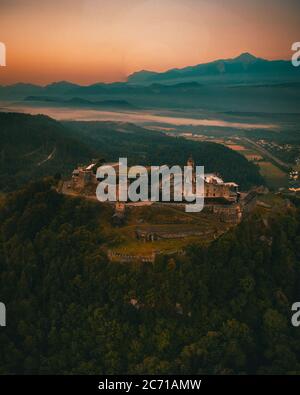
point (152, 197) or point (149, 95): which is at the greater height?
point (149, 95)

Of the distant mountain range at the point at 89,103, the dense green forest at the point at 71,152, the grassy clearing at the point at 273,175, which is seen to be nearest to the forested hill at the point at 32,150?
the dense green forest at the point at 71,152

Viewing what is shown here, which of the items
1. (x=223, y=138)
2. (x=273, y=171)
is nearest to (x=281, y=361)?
(x=273, y=171)

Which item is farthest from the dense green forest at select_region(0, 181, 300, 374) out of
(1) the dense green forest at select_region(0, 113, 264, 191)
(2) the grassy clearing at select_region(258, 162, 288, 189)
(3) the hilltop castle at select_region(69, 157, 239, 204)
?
(2) the grassy clearing at select_region(258, 162, 288, 189)

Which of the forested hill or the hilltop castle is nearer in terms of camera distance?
the hilltop castle

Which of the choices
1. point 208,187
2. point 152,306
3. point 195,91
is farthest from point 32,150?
point 195,91

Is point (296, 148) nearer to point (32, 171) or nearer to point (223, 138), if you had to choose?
point (223, 138)

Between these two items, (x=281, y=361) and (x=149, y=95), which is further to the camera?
(x=149, y=95)

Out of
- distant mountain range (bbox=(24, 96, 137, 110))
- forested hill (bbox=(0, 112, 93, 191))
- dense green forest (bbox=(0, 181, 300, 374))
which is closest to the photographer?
dense green forest (bbox=(0, 181, 300, 374))

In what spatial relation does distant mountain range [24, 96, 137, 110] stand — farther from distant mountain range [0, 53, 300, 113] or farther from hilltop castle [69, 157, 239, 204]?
hilltop castle [69, 157, 239, 204]
